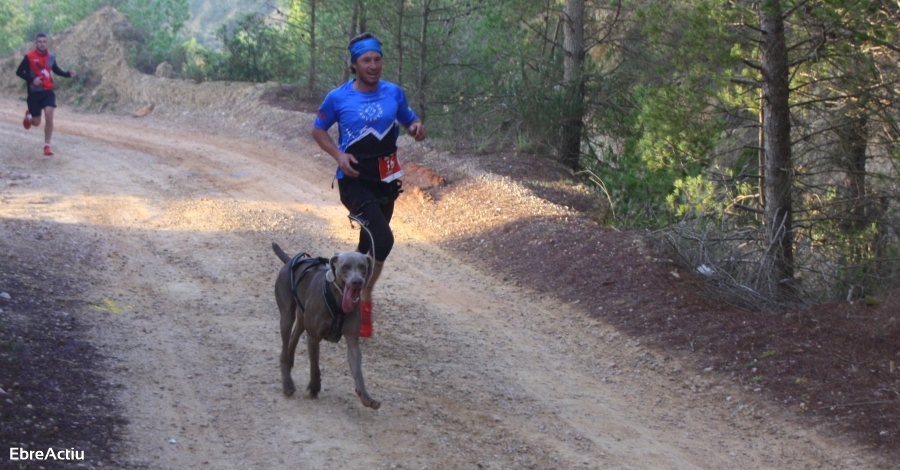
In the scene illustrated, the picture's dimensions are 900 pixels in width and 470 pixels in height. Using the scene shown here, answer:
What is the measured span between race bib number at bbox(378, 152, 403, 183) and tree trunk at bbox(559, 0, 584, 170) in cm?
821

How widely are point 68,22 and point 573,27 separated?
2174 cm

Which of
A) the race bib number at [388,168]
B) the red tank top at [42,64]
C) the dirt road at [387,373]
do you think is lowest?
the dirt road at [387,373]

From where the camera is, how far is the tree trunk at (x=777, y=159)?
816 centimetres

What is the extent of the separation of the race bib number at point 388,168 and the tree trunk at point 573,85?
8.21 metres

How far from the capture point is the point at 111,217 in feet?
33.4

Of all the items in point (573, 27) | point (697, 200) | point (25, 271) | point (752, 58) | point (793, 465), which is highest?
point (573, 27)

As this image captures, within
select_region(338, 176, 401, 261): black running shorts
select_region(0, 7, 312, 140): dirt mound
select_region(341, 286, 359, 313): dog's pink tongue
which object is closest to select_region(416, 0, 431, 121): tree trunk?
select_region(0, 7, 312, 140): dirt mound

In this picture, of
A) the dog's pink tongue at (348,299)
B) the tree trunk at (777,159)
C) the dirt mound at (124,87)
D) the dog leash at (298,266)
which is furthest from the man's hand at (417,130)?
the dirt mound at (124,87)

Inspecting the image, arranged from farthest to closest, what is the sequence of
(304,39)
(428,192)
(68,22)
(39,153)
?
(68,22)
(304,39)
(39,153)
(428,192)

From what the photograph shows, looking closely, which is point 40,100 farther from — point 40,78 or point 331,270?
point 331,270

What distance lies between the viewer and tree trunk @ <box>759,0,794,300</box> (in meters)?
8.16

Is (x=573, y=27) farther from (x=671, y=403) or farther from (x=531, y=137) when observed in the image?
(x=671, y=403)

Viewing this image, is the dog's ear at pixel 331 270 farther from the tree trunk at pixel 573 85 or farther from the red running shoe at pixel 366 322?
the tree trunk at pixel 573 85

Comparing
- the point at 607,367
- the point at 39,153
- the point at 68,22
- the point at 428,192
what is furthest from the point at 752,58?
the point at 68,22
